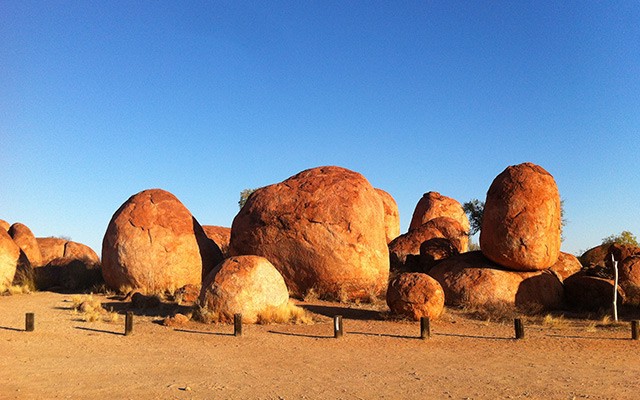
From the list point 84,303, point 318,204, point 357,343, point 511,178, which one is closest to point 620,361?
point 357,343

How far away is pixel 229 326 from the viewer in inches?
524

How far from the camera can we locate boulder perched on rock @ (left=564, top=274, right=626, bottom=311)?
15617 millimetres

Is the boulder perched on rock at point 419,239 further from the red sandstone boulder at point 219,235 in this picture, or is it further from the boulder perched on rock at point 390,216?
the red sandstone boulder at point 219,235

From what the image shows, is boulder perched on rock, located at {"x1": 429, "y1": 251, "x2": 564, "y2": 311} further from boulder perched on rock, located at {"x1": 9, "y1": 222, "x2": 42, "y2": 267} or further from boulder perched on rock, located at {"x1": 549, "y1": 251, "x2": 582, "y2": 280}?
boulder perched on rock, located at {"x1": 9, "y1": 222, "x2": 42, "y2": 267}

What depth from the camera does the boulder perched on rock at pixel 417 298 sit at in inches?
545

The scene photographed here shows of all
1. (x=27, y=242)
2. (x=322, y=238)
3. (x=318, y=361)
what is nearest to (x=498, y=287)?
(x=322, y=238)

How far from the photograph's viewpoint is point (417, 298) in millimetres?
13852

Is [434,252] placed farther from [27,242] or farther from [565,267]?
[27,242]

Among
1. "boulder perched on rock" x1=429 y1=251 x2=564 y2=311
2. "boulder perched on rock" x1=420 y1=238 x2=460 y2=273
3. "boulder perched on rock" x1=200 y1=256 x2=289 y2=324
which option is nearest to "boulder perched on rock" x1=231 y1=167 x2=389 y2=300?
"boulder perched on rock" x1=429 y1=251 x2=564 y2=311

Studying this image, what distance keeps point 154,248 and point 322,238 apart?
526 centimetres

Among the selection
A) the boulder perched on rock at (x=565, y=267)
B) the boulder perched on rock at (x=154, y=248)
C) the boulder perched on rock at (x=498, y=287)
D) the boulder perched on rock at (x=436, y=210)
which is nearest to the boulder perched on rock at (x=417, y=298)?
the boulder perched on rock at (x=498, y=287)

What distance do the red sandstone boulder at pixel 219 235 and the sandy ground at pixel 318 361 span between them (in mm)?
10852

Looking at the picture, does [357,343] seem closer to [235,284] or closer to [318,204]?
[235,284]

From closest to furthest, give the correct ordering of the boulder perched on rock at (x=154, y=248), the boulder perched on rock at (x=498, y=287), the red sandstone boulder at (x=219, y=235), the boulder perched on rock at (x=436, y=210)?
the boulder perched on rock at (x=498, y=287) → the boulder perched on rock at (x=154, y=248) → the red sandstone boulder at (x=219, y=235) → the boulder perched on rock at (x=436, y=210)
